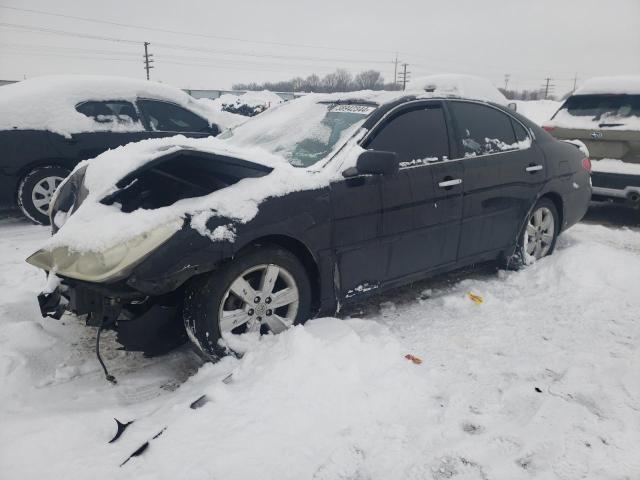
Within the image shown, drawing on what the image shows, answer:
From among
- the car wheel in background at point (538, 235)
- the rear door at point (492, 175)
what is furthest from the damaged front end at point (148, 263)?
the car wheel in background at point (538, 235)

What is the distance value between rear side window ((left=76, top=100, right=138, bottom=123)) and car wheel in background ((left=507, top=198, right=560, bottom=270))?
514 centimetres

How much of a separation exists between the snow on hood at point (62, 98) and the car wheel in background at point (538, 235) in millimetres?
3533

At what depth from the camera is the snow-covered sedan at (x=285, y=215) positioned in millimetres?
2473

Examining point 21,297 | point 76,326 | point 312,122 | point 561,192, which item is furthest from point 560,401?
point 21,297

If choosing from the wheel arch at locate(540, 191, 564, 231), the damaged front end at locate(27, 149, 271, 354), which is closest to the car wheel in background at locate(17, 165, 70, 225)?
the damaged front end at locate(27, 149, 271, 354)

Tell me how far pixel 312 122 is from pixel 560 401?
8.19ft

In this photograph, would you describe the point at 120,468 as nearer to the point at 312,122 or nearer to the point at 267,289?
the point at 267,289

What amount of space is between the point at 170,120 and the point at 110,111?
2.65ft

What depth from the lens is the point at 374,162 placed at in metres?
3.08

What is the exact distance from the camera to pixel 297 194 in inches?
115

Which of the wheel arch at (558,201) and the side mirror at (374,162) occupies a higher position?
the side mirror at (374,162)

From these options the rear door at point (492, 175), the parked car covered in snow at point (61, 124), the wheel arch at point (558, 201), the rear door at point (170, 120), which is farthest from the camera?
the rear door at point (170, 120)

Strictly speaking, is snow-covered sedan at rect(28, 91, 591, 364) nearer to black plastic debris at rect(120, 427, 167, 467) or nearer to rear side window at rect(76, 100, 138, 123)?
black plastic debris at rect(120, 427, 167, 467)

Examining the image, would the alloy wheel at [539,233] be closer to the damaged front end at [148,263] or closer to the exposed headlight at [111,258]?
the damaged front end at [148,263]
